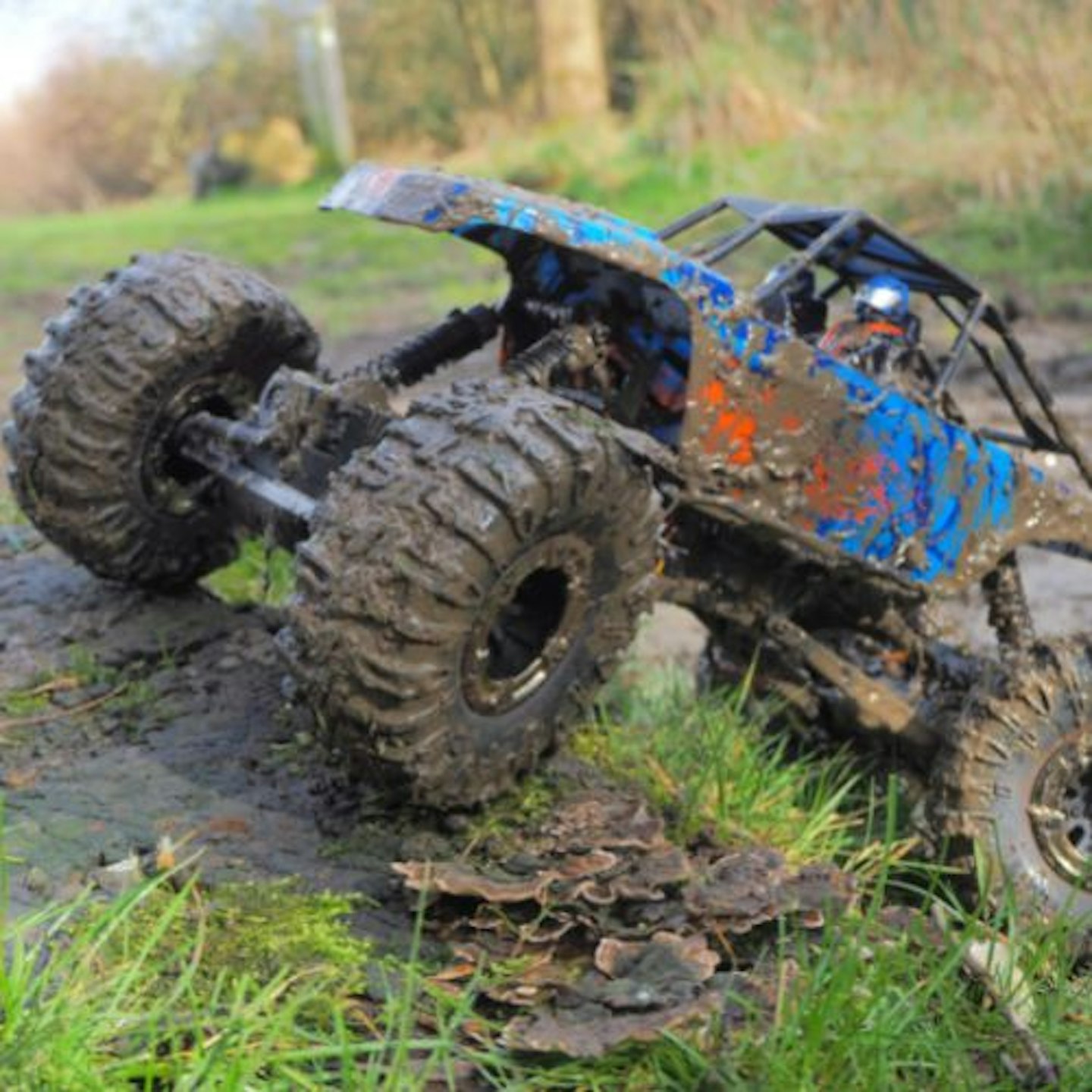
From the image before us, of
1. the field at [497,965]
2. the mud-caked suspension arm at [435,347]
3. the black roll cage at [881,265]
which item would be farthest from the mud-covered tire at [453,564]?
the black roll cage at [881,265]

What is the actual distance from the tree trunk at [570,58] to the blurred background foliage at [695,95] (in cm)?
3

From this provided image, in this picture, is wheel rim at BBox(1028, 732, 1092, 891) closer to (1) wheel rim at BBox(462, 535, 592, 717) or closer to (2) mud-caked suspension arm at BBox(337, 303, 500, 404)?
(1) wheel rim at BBox(462, 535, 592, 717)

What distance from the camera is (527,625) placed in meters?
3.85

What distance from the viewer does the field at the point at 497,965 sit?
263cm

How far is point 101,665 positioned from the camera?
4535 millimetres

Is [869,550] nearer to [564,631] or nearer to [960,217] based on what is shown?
[564,631]

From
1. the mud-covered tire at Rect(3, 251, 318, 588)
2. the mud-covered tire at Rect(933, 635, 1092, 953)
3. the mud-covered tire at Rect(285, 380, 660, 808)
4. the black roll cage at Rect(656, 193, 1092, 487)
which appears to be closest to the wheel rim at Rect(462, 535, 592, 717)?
the mud-covered tire at Rect(285, 380, 660, 808)

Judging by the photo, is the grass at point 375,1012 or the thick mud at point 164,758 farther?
the thick mud at point 164,758

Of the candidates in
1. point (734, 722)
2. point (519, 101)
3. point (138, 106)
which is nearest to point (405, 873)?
point (734, 722)

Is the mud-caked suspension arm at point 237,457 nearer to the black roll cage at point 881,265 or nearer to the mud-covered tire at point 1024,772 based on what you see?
the black roll cage at point 881,265

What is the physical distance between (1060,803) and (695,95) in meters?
12.0

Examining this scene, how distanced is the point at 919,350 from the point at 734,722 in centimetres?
127

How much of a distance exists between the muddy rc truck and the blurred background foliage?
8.50m

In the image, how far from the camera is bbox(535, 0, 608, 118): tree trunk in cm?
1719
